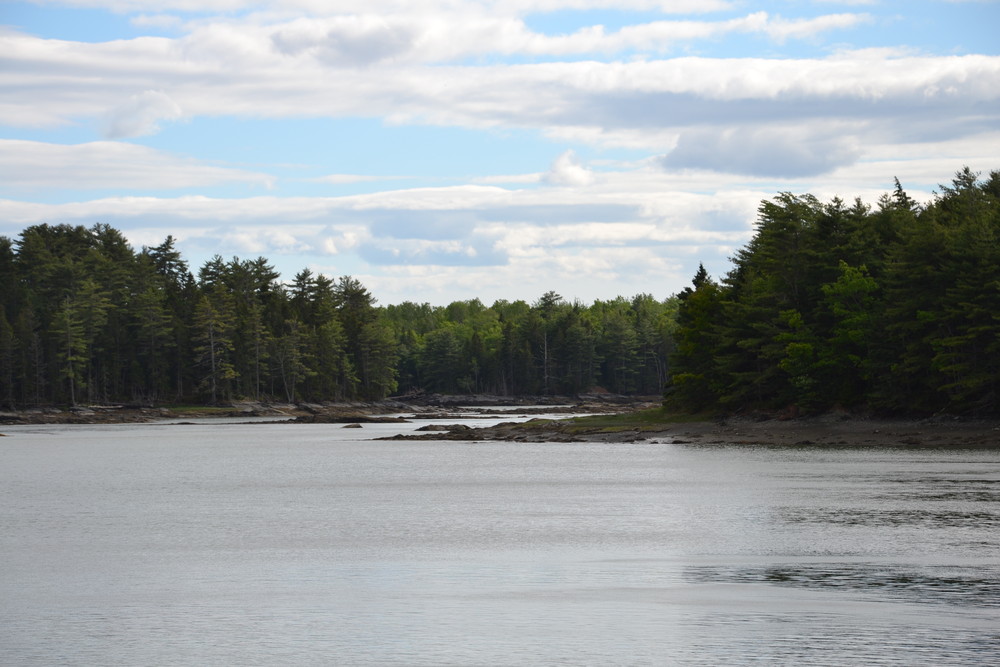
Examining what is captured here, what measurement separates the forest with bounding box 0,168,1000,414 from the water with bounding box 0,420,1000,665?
16.5 metres

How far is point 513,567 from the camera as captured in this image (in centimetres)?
2633

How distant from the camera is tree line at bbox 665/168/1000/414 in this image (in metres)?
67.3

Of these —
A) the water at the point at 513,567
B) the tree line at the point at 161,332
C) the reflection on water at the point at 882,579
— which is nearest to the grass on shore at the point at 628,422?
the water at the point at 513,567

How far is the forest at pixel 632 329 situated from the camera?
70.3m

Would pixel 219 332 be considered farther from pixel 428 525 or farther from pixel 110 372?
pixel 428 525

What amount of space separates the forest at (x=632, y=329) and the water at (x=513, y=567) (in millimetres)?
16526

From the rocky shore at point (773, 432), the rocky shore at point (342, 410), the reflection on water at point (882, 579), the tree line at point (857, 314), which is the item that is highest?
the tree line at point (857, 314)

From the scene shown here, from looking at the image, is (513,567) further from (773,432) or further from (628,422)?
(628,422)

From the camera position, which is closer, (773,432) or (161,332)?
(773,432)

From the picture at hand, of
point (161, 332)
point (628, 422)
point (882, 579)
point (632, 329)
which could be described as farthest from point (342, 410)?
point (882, 579)

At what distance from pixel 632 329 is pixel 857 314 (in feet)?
405

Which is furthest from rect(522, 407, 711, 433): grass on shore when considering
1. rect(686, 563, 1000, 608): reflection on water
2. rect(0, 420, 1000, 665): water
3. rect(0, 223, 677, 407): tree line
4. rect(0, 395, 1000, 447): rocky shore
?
rect(0, 223, 677, 407): tree line

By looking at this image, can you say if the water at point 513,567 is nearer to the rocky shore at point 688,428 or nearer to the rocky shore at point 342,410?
the rocky shore at point 688,428

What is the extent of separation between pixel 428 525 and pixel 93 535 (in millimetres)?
9976
